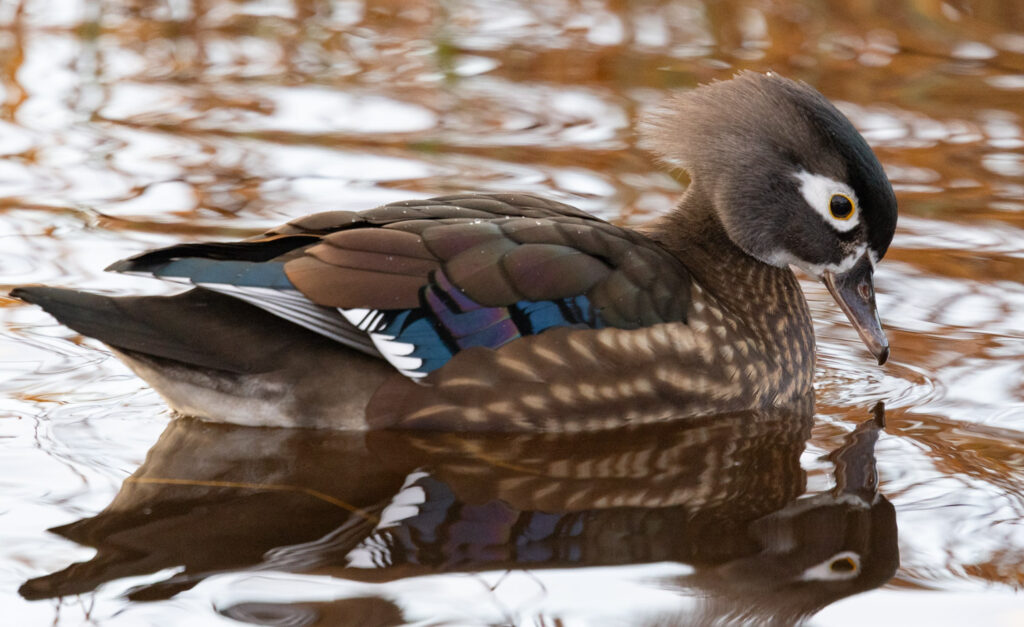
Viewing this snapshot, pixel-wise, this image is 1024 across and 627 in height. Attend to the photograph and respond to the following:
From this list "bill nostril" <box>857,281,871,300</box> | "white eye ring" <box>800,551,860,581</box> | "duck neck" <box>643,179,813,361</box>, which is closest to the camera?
"white eye ring" <box>800,551,860,581</box>

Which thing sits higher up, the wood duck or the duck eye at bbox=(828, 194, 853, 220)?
the duck eye at bbox=(828, 194, 853, 220)

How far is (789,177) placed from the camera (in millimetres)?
5125

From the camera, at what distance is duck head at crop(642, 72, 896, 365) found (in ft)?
16.4

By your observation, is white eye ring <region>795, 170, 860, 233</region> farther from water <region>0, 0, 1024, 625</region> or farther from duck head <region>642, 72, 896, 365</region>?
water <region>0, 0, 1024, 625</region>

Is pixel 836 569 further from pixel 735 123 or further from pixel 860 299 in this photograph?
pixel 735 123

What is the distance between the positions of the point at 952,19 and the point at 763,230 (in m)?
5.42

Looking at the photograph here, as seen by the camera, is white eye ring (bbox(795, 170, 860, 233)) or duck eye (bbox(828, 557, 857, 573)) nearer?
duck eye (bbox(828, 557, 857, 573))

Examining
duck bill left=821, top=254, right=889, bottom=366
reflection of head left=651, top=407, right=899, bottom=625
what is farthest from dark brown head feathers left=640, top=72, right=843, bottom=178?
reflection of head left=651, top=407, right=899, bottom=625

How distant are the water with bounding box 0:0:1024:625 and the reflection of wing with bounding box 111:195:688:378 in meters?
0.37

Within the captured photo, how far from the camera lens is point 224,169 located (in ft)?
23.6

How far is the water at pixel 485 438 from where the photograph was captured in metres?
3.67

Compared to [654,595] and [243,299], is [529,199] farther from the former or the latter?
[654,595]

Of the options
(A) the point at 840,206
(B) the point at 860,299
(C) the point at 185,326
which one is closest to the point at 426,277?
(C) the point at 185,326

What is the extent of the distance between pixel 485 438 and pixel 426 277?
56 centimetres
